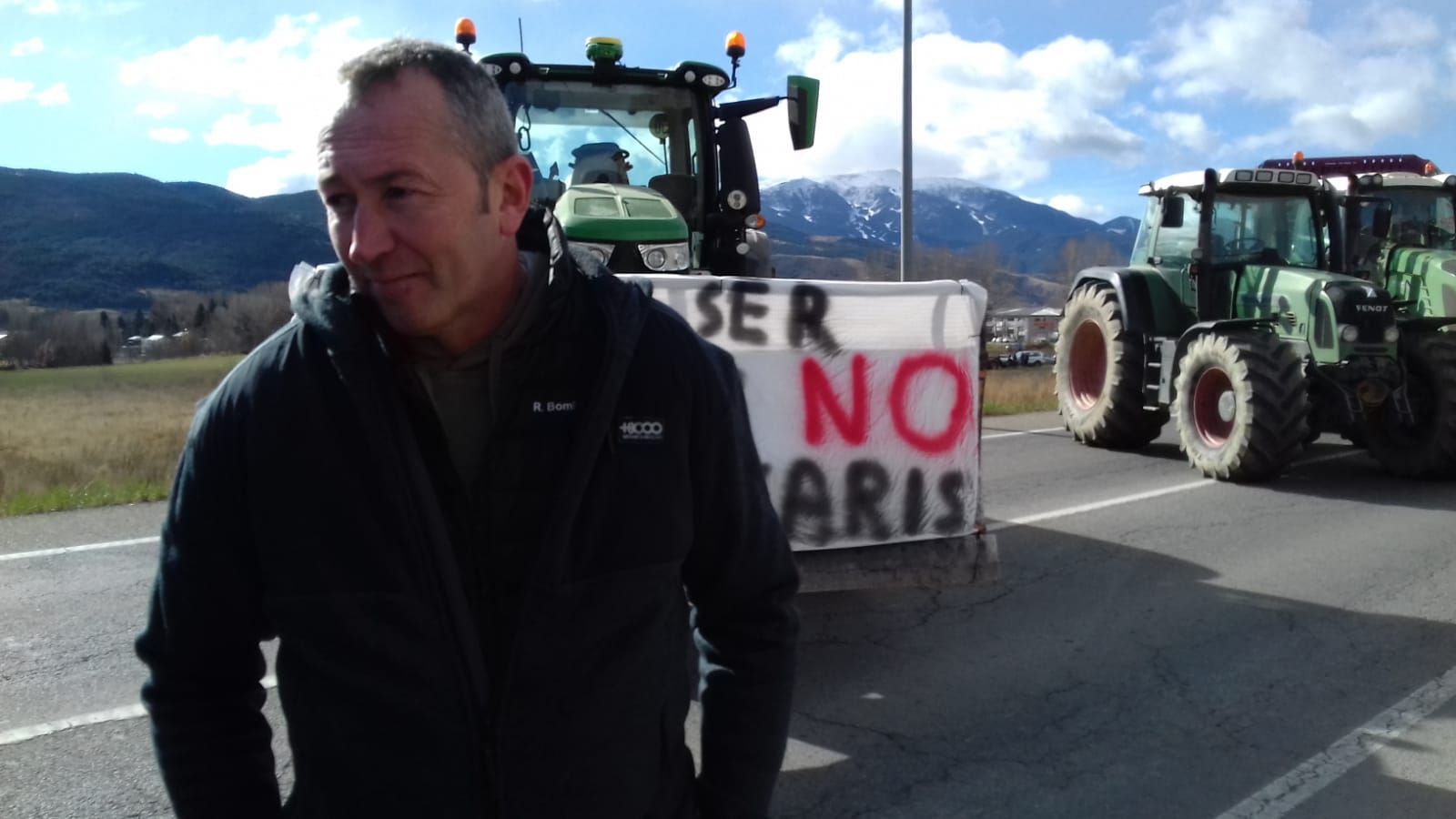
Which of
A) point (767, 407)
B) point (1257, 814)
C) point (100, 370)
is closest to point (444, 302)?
point (767, 407)

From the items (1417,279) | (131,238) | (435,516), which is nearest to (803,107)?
(435,516)

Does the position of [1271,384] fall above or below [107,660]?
above

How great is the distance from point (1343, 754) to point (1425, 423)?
7193mm

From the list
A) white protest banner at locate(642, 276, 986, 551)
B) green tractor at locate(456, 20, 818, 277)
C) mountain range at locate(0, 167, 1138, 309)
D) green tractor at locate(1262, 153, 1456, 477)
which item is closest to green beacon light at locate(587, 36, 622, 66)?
green tractor at locate(456, 20, 818, 277)

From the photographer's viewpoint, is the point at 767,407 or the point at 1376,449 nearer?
the point at 767,407

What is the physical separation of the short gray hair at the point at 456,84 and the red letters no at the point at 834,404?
2.90 metres

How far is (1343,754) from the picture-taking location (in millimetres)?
4156

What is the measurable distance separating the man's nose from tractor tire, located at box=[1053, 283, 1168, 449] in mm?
10861

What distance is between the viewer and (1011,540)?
7453 millimetres

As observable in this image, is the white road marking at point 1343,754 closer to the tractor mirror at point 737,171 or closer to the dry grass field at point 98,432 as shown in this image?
the tractor mirror at point 737,171

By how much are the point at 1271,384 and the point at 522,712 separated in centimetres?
916

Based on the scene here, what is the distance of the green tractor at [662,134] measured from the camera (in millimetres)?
7160

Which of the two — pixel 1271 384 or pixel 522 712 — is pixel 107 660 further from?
pixel 1271 384

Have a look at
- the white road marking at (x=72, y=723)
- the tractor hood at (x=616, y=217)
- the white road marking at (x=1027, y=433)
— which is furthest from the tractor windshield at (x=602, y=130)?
the white road marking at (x=1027, y=433)
